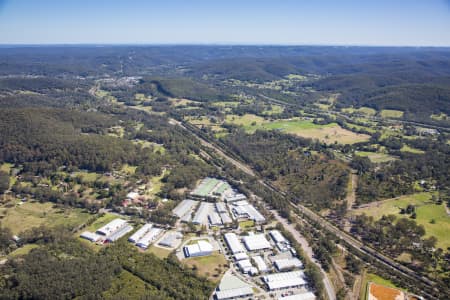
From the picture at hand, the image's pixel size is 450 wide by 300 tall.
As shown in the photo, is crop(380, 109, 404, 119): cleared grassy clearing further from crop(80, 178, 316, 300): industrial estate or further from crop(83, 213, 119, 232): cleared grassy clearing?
crop(83, 213, 119, 232): cleared grassy clearing

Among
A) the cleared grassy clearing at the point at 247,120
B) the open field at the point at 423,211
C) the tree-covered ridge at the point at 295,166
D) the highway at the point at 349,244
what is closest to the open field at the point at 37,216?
the highway at the point at 349,244

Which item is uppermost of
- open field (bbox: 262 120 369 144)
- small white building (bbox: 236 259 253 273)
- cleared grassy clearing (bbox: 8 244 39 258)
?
open field (bbox: 262 120 369 144)

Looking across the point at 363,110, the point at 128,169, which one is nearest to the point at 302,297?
the point at 128,169

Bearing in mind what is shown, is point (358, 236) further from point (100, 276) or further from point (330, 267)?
point (100, 276)

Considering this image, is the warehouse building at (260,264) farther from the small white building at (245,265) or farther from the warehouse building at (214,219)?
the warehouse building at (214,219)

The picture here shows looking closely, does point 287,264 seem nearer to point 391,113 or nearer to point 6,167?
point 6,167

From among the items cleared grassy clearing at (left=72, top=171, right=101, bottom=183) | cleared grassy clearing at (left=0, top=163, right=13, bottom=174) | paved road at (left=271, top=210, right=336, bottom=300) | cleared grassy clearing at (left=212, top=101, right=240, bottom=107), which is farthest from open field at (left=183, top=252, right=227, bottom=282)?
cleared grassy clearing at (left=212, top=101, right=240, bottom=107)
